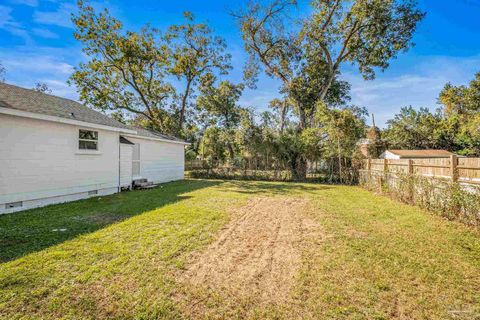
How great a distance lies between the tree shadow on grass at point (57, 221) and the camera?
3814mm

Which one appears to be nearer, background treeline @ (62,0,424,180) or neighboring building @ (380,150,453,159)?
background treeline @ (62,0,424,180)

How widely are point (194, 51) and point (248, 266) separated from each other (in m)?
21.4

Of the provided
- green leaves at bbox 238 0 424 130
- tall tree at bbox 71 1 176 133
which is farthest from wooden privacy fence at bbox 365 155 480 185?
tall tree at bbox 71 1 176 133

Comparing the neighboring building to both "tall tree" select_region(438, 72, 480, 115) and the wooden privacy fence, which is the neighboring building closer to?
"tall tree" select_region(438, 72, 480, 115)

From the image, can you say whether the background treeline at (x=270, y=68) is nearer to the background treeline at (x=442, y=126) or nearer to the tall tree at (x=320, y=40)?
the tall tree at (x=320, y=40)

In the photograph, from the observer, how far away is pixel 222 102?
1086 inches

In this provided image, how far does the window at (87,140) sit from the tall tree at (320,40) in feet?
→ 39.9

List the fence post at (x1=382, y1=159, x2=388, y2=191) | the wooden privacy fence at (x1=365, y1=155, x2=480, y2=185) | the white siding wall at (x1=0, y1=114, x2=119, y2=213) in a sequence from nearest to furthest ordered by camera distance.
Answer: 1. the wooden privacy fence at (x1=365, y1=155, x2=480, y2=185)
2. the white siding wall at (x1=0, y1=114, x2=119, y2=213)
3. the fence post at (x1=382, y1=159, x2=388, y2=191)

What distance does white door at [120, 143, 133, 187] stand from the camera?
400 inches

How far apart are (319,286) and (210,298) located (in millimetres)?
1329

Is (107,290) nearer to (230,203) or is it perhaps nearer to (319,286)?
(319,286)

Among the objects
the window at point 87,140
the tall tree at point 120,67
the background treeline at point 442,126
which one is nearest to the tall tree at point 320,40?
the tall tree at point 120,67

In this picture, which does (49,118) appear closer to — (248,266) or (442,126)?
(248,266)

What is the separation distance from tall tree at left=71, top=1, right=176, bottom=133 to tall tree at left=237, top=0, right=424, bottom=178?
881 cm
